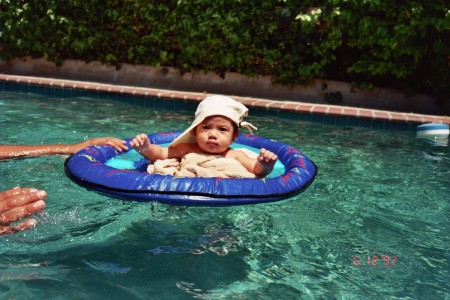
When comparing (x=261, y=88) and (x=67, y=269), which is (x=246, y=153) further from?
(x=261, y=88)

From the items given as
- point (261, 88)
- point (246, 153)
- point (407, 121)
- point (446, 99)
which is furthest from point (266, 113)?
point (246, 153)

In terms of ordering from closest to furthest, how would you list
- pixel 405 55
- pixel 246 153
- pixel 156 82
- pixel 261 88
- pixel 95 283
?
pixel 95 283, pixel 246 153, pixel 405 55, pixel 261 88, pixel 156 82

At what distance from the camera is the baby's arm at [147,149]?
4.05 metres

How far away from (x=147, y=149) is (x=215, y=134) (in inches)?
21.9

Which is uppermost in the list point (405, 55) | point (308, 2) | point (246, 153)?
point (308, 2)

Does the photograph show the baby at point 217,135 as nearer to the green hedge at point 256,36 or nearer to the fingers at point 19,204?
the fingers at point 19,204

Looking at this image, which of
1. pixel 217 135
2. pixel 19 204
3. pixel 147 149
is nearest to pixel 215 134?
pixel 217 135

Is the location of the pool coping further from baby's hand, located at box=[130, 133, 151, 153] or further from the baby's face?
baby's hand, located at box=[130, 133, 151, 153]

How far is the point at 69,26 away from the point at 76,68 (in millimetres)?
899

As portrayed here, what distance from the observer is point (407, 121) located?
7723 millimetres

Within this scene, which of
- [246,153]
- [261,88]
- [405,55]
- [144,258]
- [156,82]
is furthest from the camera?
[156,82]

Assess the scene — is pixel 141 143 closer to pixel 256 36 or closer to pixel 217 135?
pixel 217 135

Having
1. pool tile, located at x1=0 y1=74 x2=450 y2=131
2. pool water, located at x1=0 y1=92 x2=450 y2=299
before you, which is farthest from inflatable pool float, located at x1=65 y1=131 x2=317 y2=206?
pool tile, located at x1=0 y1=74 x2=450 y2=131

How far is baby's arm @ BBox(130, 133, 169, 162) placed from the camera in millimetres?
4055
